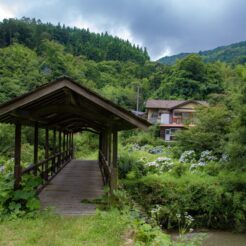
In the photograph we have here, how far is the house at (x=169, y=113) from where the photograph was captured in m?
35.0

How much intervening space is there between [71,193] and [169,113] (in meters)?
29.7

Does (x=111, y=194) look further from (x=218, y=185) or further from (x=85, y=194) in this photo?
(x=218, y=185)

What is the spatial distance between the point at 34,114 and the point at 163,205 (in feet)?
18.2

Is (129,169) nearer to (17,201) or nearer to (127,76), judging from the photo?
(17,201)

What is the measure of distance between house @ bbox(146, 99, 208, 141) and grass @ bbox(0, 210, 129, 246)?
29.5 meters

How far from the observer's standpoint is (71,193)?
824cm

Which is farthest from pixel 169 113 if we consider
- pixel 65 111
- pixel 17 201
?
pixel 17 201

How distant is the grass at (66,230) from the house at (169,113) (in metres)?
29.5

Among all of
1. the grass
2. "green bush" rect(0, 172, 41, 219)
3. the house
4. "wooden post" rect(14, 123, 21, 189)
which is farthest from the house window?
the grass

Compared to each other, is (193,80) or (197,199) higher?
(193,80)

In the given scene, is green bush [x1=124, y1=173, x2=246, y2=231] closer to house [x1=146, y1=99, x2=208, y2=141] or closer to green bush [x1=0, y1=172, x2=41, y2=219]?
green bush [x1=0, y1=172, x2=41, y2=219]

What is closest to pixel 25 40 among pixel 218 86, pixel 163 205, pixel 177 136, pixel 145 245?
pixel 218 86

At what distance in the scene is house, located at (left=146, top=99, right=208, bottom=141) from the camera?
35.0m

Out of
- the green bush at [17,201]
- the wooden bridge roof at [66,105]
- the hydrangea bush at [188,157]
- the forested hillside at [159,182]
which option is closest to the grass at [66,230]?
the forested hillside at [159,182]
